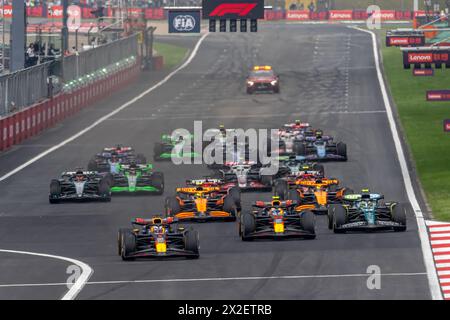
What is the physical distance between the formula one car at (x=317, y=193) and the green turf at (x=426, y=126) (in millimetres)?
2729

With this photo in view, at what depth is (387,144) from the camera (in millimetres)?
59469

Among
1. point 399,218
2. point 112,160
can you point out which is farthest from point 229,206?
point 112,160

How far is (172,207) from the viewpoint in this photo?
3834 cm

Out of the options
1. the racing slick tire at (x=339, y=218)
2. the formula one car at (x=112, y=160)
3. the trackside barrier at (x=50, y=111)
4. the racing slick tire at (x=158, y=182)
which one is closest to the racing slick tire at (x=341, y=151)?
the formula one car at (x=112, y=160)

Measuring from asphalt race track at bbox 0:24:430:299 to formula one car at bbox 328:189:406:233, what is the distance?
299 mm

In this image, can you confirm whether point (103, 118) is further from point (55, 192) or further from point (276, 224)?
point (276, 224)

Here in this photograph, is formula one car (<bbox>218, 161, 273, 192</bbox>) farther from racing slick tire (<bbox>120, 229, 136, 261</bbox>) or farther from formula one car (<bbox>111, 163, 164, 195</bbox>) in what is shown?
racing slick tire (<bbox>120, 229, 136, 261</bbox>)

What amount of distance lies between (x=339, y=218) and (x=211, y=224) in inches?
158

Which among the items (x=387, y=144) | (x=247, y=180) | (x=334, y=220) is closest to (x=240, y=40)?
(x=387, y=144)

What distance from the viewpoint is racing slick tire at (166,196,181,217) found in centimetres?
3828

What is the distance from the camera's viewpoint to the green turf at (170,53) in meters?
114

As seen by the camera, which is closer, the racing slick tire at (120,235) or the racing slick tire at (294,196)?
the racing slick tire at (120,235)

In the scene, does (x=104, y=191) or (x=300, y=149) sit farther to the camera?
(x=300, y=149)

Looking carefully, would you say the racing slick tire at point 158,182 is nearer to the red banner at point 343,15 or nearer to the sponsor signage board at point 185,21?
the sponsor signage board at point 185,21
